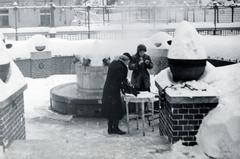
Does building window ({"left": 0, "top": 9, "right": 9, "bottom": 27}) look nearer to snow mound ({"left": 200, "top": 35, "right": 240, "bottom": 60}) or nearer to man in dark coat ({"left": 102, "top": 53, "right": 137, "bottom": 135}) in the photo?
snow mound ({"left": 200, "top": 35, "right": 240, "bottom": 60})

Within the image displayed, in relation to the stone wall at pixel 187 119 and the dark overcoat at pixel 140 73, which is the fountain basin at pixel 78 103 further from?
the stone wall at pixel 187 119

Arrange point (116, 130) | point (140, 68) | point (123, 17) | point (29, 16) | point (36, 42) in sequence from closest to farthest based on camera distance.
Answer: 1. point (116, 130)
2. point (140, 68)
3. point (36, 42)
4. point (123, 17)
5. point (29, 16)

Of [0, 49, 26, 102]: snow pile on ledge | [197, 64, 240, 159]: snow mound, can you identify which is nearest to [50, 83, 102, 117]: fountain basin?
[0, 49, 26, 102]: snow pile on ledge

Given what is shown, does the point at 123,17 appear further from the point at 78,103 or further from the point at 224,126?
the point at 224,126

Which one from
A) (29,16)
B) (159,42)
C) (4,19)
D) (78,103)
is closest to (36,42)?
(159,42)

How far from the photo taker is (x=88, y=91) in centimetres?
1132

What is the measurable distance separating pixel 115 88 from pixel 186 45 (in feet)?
8.19

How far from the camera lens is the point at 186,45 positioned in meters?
6.21

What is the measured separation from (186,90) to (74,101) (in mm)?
5155

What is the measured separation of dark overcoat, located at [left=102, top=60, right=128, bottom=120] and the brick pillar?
2.49 metres

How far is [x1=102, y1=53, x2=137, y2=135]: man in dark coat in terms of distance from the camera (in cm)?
817

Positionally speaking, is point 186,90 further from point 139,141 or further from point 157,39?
point 157,39

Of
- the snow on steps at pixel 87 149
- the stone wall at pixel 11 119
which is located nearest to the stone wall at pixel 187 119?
the snow on steps at pixel 87 149

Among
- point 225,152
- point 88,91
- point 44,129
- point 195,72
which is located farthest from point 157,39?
point 225,152
